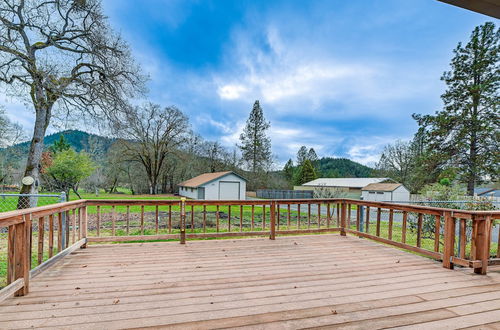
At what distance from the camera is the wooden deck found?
1997 millimetres

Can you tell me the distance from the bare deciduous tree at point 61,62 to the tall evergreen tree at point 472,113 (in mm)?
15612

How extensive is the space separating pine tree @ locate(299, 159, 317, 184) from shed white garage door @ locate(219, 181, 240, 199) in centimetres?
1827

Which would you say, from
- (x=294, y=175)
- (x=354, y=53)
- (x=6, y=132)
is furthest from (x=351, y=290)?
(x=294, y=175)

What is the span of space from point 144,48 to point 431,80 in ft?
50.3

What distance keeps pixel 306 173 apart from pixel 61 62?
3321 centimetres

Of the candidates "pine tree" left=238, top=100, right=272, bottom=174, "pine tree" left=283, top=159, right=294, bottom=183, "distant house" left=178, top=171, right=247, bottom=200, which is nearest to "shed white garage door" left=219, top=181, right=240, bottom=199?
"distant house" left=178, top=171, right=247, bottom=200

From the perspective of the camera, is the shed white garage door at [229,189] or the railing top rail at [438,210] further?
the shed white garage door at [229,189]

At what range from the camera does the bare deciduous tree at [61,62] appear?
24.1 ft

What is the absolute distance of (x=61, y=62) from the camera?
26.4 feet

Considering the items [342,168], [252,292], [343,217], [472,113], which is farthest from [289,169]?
[252,292]

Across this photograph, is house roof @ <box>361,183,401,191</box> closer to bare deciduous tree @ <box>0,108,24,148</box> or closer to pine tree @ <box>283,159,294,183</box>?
pine tree @ <box>283,159,294,183</box>

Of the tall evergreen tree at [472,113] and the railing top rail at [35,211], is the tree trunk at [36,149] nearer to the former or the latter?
the railing top rail at [35,211]

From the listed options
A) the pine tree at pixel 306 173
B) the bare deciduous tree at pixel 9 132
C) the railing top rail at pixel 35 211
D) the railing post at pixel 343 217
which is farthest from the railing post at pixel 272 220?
the pine tree at pixel 306 173

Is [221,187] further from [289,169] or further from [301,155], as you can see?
[301,155]
